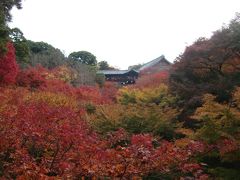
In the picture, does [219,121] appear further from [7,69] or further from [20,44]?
[7,69]

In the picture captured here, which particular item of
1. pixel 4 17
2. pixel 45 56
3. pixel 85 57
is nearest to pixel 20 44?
pixel 4 17

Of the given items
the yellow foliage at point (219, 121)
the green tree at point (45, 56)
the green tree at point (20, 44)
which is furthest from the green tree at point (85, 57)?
the yellow foliage at point (219, 121)

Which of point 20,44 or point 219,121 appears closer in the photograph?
point 219,121

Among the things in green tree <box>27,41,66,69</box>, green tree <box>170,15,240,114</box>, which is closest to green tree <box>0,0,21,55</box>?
green tree <box>170,15,240,114</box>

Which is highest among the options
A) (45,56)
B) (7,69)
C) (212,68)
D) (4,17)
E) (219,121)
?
(4,17)

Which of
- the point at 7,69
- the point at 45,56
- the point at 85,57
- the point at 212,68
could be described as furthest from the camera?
the point at 85,57

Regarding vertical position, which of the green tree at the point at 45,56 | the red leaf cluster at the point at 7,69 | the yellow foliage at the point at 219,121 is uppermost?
the green tree at the point at 45,56

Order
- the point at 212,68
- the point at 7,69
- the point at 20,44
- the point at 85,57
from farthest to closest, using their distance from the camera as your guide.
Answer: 1. the point at 85,57
2. the point at 7,69
3. the point at 20,44
4. the point at 212,68

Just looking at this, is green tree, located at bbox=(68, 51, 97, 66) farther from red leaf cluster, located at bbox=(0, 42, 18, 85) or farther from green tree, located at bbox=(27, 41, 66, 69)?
red leaf cluster, located at bbox=(0, 42, 18, 85)

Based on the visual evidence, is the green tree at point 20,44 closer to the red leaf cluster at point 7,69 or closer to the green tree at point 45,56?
the red leaf cluster at point 7,69

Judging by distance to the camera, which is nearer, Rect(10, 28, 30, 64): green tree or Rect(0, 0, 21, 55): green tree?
Rect(0, 0, 21, 55): green tree

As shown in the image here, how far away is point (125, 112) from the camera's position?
1592cm

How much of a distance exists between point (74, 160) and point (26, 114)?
168 inches

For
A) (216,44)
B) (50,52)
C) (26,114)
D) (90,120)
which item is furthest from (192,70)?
(50,52)
